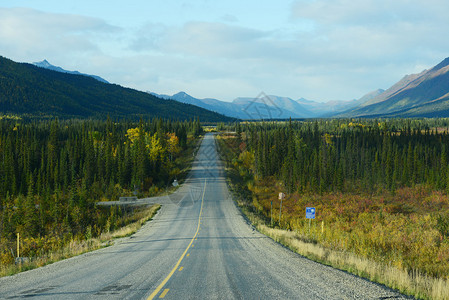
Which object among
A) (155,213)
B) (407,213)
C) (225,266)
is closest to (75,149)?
(155,213)

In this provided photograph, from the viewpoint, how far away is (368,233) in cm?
2925

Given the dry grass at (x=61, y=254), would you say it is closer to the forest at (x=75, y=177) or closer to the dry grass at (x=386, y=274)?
the dry grass at (x=386, y=274)

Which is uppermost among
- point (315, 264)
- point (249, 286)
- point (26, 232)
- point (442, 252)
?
point (249, 286)

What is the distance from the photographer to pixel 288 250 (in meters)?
18.8

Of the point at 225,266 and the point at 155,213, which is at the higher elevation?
the point at 225,266

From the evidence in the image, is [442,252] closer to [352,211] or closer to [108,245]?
[108,245]

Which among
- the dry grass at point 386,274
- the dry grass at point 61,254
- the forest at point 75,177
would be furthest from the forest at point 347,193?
the forest at point 75,177

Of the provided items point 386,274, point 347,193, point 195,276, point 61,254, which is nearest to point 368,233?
point 386,274

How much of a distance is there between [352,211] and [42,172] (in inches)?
3426

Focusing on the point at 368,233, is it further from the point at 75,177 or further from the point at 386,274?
the point at 75,177

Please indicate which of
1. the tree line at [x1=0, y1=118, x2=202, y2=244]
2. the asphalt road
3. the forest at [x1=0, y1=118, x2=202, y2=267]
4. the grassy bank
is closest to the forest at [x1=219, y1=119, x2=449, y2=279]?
the grassy bank

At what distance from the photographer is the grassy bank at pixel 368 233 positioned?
487 inches

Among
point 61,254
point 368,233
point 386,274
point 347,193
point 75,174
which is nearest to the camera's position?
point 386,274

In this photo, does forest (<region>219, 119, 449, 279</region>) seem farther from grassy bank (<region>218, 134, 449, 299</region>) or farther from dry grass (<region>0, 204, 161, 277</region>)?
dry grass (<region>0, 204, 161, 277</region>)
